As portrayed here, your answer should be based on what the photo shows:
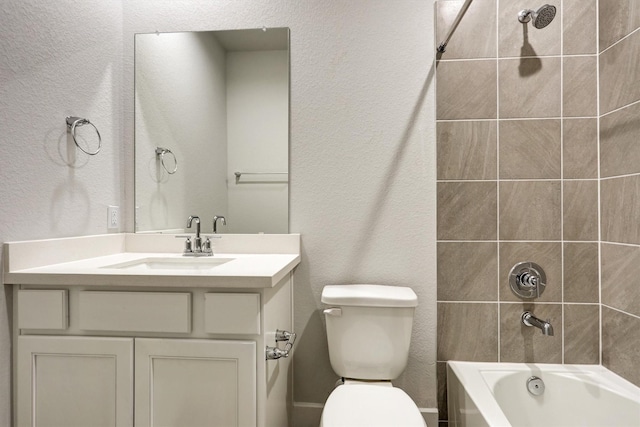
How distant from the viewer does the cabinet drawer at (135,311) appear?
1128 mm

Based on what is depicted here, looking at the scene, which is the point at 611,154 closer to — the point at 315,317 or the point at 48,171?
the point at 315,317

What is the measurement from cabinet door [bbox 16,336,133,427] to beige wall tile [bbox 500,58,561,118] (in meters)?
1.81

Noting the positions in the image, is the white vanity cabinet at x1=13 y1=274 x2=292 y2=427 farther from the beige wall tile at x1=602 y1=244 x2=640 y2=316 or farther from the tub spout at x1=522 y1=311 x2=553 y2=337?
the beige wall tile at x1=602 y1=244 x2=640 y2=316

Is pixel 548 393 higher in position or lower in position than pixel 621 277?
lower

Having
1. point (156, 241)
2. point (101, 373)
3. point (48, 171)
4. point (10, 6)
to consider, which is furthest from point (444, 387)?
point (10, 6)

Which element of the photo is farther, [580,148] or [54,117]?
[580,148]

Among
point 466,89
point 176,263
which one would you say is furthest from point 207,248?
point 466,89

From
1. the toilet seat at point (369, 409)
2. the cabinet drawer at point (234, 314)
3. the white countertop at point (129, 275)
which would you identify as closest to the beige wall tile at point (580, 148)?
the toilet seat at point (369, 409)

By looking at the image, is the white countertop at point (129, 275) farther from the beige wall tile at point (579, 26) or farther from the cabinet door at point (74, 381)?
the beige wall tile at point (579, 26)

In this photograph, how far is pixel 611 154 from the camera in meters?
1.58

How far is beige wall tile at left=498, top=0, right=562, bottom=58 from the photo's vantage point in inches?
65.7

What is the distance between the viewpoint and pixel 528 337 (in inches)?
66.6

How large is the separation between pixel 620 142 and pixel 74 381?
222 cm

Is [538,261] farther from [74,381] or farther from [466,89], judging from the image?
[74,381]
